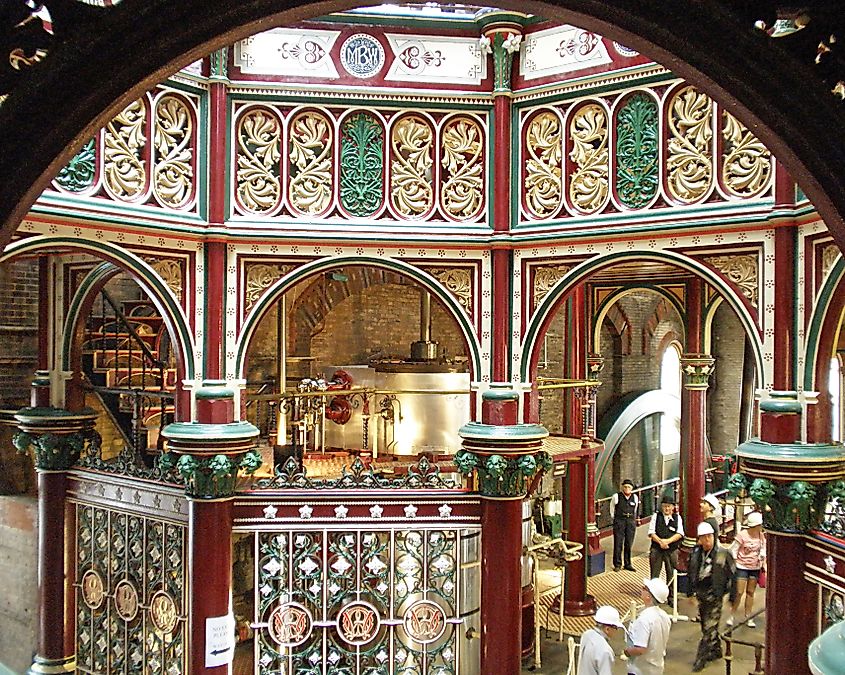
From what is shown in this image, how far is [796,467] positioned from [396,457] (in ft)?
13.5

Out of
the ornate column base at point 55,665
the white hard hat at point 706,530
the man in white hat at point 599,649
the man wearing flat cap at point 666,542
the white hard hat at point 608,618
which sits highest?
the white hard hat at point 706,530

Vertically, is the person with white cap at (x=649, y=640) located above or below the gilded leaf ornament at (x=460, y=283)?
below

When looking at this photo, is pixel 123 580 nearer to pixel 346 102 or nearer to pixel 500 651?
pixel 500 651

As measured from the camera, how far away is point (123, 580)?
6.32m

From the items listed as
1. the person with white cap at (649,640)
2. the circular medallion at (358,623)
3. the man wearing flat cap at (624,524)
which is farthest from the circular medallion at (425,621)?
the man wearing flat cap at (624,524)

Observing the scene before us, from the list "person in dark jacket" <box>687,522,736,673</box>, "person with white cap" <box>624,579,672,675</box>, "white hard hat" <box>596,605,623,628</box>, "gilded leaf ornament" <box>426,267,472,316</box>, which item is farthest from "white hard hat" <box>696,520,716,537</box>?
"gilded leaf ornament" <box>426,267,472,316</box>

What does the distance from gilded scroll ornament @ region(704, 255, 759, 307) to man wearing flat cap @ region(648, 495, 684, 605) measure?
4945 mm

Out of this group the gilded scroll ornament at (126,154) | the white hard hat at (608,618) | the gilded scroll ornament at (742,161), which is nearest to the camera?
the gilded scroll ornament at (742,161)

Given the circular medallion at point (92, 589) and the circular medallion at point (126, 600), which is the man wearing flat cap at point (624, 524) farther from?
the circular medallion at point (92, 589)

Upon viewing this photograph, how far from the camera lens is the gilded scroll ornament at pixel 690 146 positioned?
541 centimetres

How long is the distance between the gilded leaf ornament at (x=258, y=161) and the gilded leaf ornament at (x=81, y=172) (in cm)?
103

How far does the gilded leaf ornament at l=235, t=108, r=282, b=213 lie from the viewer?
5980 mm

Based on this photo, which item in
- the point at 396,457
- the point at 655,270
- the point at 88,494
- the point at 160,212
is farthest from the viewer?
the point at 655,270

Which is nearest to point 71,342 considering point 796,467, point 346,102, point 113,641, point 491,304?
point 113,641
